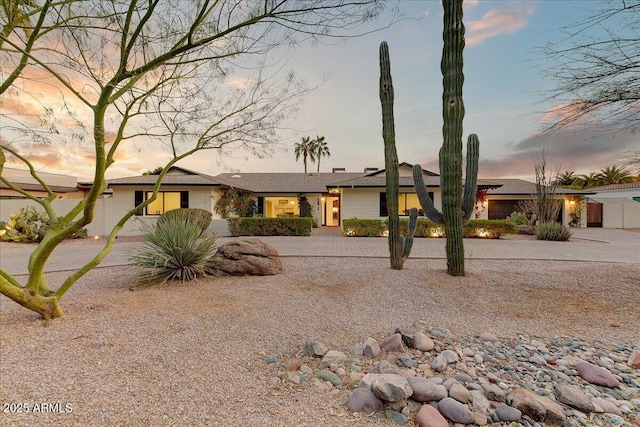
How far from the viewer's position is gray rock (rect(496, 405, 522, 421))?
6.98 ft

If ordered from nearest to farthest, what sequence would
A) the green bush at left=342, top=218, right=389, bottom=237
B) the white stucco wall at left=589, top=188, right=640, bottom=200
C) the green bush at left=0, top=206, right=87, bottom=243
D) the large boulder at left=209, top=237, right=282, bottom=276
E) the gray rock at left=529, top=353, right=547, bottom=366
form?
the gray rock at left=529, top=353, right=547, bottom=366 → the large boulder at left=209, top=237, right=282, bottom=276 → the green bush at left=0, top=206, right=87, bottom=243 → the green bush at left=342, top=218, right=389, bottom=237 → the white stucco wall at left=589, top=188, right=640, bottom=200

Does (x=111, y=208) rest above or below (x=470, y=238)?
above

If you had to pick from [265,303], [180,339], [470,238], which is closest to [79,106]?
[180,339]

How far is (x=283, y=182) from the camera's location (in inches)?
954

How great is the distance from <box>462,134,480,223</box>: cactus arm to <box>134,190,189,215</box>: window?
649 inches

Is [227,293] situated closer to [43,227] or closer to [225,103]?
[225,103]

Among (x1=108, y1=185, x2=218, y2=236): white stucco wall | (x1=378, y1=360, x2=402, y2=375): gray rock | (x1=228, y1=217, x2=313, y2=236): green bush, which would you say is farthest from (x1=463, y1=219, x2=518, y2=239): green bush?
(x1=108, y1=185, x2=218, y2=236): white stucco wall

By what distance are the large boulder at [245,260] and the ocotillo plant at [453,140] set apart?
409 centimetres

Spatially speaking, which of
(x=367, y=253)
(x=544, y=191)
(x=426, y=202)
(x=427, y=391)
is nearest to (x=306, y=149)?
(x=544, y=191)

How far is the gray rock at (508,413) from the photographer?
2.13 metres

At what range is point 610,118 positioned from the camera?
476 centimetres

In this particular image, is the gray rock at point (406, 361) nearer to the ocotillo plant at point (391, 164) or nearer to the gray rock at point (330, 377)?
the gray rock at point (330, 377)

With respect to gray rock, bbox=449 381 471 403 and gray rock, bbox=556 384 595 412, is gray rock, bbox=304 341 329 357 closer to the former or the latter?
gray rock, bbox=449 381 471 403

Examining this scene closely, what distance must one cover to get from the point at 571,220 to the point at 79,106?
2842 centimetres
